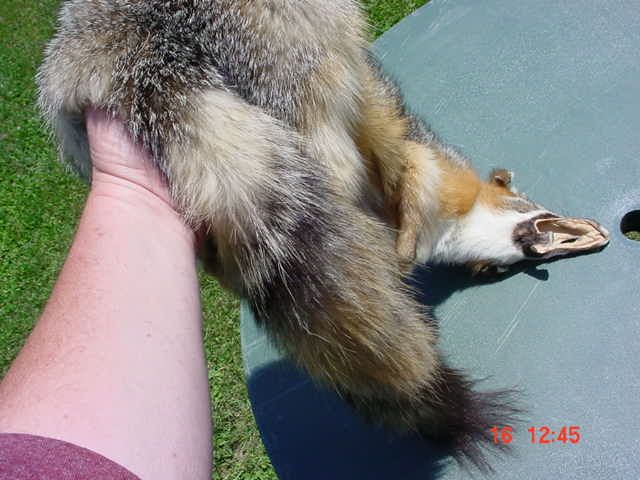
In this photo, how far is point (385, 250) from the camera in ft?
4.57

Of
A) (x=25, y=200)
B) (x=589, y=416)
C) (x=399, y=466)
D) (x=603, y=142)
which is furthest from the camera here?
(x=25, y=200)

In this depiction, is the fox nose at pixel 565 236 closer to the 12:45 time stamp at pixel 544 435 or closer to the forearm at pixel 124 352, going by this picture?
the 12:45 time stamp at pixel 544 435

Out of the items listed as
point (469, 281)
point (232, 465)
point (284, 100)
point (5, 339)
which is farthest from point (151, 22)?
point (5, 339)

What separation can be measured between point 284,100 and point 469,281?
111 cm

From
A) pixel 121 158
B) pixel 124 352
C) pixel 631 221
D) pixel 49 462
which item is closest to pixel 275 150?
pixel 121 158

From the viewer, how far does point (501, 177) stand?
223 cm

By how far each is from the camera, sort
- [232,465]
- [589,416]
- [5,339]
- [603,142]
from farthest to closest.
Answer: [5,339]
[232,465]
[603,142]
[589,416]

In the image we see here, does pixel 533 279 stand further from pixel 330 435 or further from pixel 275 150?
pixel 275 150

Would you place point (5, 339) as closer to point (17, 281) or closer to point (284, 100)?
point (17, 281)

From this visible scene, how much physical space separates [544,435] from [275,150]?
1.21 meters

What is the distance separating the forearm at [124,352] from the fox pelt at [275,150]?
12 cm

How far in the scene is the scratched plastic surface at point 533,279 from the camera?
184 cm

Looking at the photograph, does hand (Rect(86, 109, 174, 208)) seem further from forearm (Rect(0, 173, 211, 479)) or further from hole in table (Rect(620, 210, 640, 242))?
hole in table (Rect(620, 210, 640, 242))

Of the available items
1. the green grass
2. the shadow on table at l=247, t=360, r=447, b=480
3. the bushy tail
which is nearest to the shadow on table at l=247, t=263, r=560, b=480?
the shadow on table at l=247, t=360, r=447, b=480
